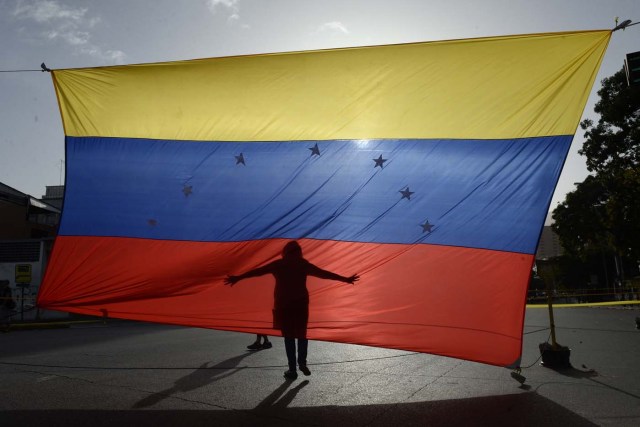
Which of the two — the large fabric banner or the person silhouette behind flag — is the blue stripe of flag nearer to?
the large fabric banner

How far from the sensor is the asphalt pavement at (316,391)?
15.1ft

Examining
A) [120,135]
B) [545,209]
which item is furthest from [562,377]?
[120,135]

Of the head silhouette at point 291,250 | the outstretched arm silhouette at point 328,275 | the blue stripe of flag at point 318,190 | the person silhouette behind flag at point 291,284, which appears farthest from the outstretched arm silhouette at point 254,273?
the outstretched arm silhouette at point 328,275

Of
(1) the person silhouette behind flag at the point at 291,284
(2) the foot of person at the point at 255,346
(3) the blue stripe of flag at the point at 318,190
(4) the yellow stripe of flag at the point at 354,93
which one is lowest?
(2) the foot of person at the point at 255,346

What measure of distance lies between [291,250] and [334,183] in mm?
929

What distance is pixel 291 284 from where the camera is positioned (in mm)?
5594

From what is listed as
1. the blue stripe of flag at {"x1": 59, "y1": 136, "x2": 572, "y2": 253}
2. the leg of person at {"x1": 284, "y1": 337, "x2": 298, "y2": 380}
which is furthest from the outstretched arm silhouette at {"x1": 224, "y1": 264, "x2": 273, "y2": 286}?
the leg of person at {"x1": 284, "y1": 337, "x2": 298, "y2": 380}

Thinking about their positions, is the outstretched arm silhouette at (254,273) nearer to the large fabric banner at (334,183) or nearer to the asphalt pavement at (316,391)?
the large fabric banner at (334,183)

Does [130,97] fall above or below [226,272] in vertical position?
above

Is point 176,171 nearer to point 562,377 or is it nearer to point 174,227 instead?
point 174,227

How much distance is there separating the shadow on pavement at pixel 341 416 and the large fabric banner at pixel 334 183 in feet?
1.87

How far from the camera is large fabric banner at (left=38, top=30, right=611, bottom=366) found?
5.36m

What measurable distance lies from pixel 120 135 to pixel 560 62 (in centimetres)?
519

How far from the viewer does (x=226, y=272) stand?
580cm
